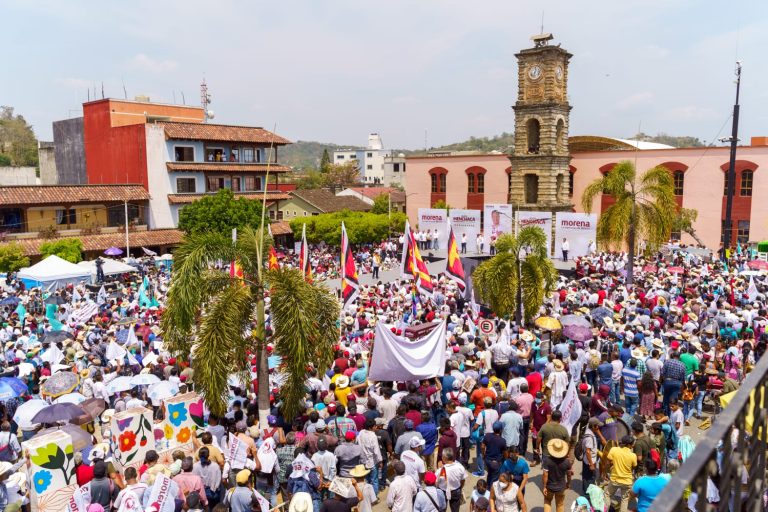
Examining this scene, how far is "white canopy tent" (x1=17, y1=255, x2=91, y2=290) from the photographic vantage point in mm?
26672

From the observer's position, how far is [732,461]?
2418 millimetres

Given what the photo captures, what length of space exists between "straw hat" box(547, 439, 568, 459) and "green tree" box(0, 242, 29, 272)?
1276 inches

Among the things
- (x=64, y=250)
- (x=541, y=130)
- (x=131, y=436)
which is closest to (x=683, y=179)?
(x=541, y=130)

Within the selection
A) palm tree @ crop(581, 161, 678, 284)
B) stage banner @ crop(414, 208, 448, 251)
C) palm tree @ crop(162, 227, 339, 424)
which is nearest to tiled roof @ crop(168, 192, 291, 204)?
stage banner @ crop(414, 208, 448, 251)

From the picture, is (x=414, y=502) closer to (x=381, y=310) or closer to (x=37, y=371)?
(x=37, y=371)

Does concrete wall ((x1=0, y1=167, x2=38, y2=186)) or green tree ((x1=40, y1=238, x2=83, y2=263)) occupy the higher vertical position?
concrete wall ((x1=0, y1=167, x2=38, y2=186))

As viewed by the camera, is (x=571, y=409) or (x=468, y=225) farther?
(x=468, y=225)

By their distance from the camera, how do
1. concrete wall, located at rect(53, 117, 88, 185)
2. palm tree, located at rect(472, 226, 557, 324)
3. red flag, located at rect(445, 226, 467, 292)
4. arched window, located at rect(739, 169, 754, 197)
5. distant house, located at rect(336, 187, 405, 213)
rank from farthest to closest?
distant house, located at rect(336, 187, 405, 213) → concrete wall, located at rect(53, 117, 88, 185) → arched window, located at rect(739, 169, 754, 197) → red flag, located at rect(445, 226, 467, 292) → palm tree, located at rect(472, 226, 557, 324)

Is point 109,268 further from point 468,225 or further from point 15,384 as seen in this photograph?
point 468,225

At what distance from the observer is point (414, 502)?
26.5ft

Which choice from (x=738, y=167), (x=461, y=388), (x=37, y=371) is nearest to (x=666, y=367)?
(x=461, y=388)

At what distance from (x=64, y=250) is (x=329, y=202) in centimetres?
3139

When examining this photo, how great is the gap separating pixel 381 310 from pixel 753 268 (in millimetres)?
15771

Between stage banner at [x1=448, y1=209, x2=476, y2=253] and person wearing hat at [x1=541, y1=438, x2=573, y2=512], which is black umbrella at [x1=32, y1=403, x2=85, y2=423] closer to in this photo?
person wearing hat at [x1=541, y1=438, x2=573, y2=512]
